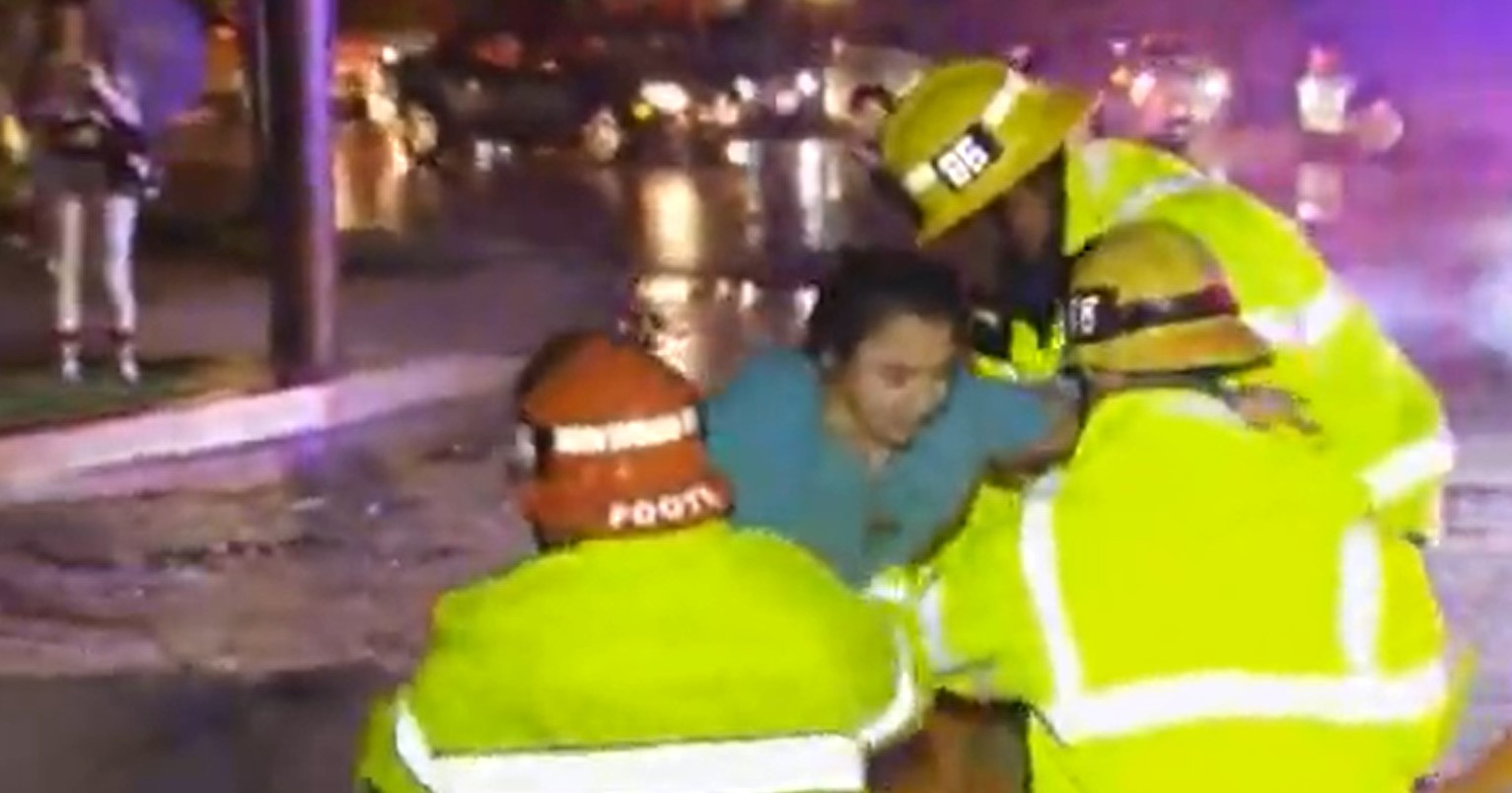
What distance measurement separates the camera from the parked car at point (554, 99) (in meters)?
26.0

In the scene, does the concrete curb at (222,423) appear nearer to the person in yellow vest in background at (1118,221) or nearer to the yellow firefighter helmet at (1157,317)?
the person in yellow vest in background at (1118,221)

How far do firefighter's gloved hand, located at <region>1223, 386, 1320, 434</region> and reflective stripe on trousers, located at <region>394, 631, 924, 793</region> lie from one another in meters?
0.72

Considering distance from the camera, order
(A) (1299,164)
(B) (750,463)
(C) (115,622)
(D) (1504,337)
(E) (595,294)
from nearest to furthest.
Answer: (B) (750,463), (C) (115,622), (D) (1504,337), (E) (595,294), (A) (1299,164)

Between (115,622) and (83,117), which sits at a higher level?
(83,117)

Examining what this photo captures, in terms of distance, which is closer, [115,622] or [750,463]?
[750,463]

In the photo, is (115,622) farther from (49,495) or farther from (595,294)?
(595,294)

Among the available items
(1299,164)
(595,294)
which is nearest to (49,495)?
(595,294)

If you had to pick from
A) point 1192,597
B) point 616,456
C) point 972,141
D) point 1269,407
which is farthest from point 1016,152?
point 616,456

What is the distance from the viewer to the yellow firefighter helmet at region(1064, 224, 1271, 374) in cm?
348

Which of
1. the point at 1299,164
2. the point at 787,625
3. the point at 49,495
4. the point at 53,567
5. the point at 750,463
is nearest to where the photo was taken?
the point at 787,625

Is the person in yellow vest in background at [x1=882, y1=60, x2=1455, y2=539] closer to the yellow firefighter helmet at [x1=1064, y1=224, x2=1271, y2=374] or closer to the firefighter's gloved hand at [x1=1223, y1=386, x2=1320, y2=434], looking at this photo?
the firefighter's gloved hand at [x1=1223, y1=386, x2=1320, y2=434]

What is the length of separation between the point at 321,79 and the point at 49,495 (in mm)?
2352

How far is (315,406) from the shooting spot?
39.4 ft

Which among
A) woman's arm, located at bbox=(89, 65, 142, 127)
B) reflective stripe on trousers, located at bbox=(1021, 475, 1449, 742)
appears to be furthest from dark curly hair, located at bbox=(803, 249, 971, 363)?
woman's arm, located at bbox=(89, 65, 142, 127)
